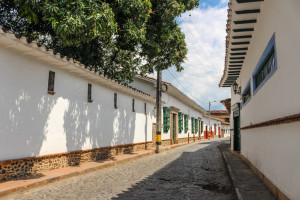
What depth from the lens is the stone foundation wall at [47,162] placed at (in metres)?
6.23

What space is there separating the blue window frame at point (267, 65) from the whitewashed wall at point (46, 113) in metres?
5.81

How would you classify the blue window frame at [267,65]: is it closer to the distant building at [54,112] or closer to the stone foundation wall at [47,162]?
the distant building at [54,112]

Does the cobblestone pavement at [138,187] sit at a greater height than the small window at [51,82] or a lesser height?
lesser

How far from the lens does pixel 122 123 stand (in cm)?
1330

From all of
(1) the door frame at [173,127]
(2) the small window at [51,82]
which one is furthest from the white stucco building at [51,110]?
(1) the door frame at [173,127]

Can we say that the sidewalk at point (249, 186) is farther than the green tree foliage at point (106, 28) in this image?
No

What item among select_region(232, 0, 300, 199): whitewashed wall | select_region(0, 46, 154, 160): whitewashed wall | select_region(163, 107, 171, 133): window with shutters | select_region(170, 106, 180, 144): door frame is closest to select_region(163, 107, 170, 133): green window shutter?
select_region(163, 107, 171, 133): window with shutters

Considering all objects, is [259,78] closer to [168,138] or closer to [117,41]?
[117,41]

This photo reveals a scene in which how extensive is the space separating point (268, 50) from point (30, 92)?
5.87 m

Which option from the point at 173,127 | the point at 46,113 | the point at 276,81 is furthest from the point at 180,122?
the point at 276,81

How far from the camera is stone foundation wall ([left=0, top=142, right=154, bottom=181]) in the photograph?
6.23 m

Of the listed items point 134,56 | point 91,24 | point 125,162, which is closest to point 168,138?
point 134,56

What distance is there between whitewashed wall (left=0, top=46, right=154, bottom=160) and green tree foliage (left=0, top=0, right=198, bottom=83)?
987mm

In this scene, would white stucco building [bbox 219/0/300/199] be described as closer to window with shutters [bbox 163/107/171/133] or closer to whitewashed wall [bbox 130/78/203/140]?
whitewashed wall [bbox 130/78/203/140]
